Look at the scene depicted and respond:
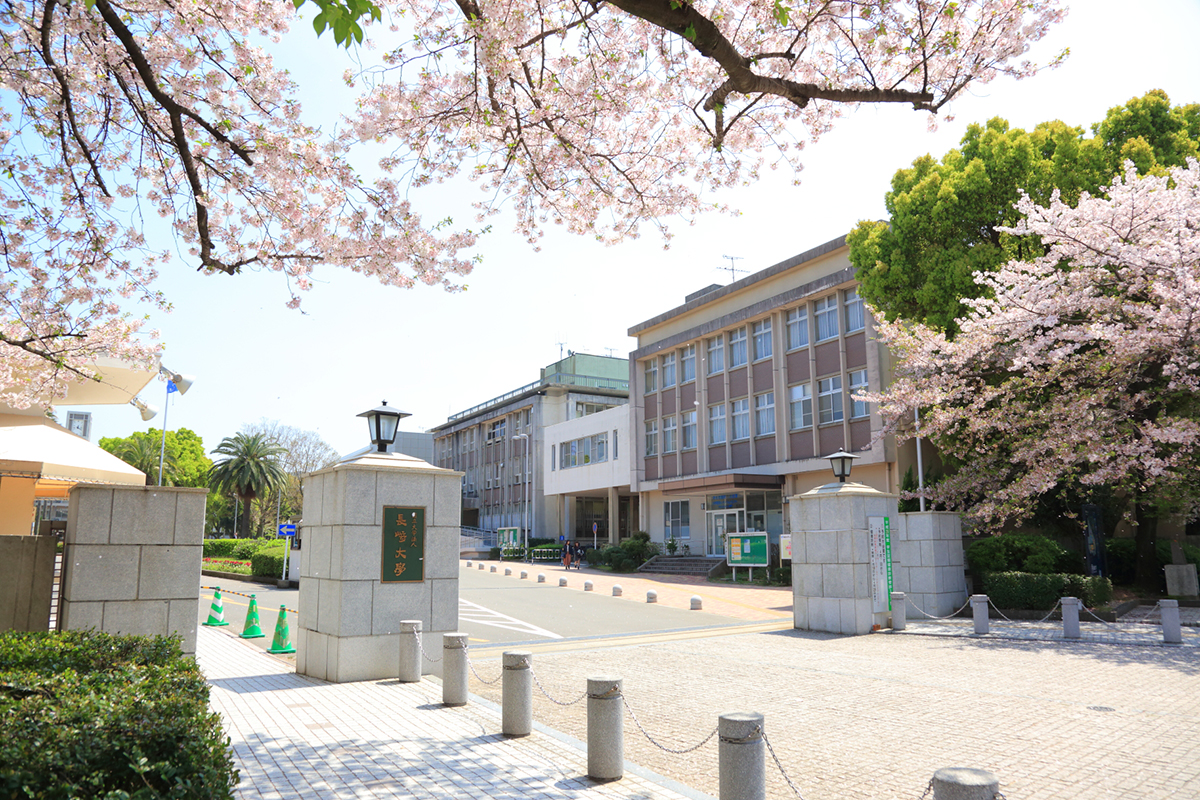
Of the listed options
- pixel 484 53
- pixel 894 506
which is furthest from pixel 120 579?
pixel 894 506

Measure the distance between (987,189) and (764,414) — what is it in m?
14.8

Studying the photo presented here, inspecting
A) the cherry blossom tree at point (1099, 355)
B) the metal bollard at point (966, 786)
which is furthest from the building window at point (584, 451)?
the metal bollard at point (966, 786)

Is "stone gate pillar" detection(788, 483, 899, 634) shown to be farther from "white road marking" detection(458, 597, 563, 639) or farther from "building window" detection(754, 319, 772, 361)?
"building window" detection(754, 319, 772, 361)

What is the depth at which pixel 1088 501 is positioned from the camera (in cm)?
2005

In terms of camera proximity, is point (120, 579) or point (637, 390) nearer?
point (120, 579)


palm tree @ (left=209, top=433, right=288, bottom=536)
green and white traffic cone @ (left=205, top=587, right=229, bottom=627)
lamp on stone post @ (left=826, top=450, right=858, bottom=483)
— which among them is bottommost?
green and white traffic cone @ (left=205, top=587, right=229, bottom=627)

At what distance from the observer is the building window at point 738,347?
35719 mm

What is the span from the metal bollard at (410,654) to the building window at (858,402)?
75.0 ft

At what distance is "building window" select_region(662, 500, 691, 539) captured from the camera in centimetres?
3888

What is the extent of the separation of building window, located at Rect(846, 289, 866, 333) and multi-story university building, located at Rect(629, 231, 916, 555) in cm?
4

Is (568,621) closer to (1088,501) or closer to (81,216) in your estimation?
(81,216)

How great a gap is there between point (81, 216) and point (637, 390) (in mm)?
34500

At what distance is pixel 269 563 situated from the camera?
29438 millimetres

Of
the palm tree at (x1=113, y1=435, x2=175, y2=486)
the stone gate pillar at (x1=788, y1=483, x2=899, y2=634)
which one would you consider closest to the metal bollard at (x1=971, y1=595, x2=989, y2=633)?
the stone gate pillar at (x1=788, y1=483, x2=899, y2=634)
